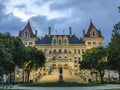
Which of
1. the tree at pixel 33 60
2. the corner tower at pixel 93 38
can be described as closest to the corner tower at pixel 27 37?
the corner tower at pixel 93 38

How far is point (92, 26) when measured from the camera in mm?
144375

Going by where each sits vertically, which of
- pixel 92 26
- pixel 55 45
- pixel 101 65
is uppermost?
pixel 92 26

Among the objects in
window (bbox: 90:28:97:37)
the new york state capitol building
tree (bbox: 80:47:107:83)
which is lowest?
tree (bbox: 80:47:107:83)

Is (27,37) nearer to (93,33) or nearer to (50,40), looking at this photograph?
(50,40)

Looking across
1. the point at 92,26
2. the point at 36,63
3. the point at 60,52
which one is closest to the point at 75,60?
the point at 60,52

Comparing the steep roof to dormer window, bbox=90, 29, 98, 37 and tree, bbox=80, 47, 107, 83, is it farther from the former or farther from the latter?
tree, bbox=80, 47, 107, 83

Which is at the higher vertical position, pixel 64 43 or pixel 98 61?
pixel 64 43

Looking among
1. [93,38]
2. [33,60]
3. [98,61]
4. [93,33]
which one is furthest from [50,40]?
[98,61]

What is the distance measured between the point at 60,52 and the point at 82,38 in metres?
15.3

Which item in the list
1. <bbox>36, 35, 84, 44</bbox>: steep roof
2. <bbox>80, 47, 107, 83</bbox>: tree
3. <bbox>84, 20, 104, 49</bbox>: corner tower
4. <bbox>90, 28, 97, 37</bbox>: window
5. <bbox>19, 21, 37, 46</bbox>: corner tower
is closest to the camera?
<bbox>80, 47, 107, 83</bbox>: tree

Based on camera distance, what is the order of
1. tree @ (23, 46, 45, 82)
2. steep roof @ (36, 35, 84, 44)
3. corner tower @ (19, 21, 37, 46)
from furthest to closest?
steep roof @ (36, 35, 84, 44)
corner tower @ (19, 21, 37, 46)
tree @ (23, 46, 45, 82)

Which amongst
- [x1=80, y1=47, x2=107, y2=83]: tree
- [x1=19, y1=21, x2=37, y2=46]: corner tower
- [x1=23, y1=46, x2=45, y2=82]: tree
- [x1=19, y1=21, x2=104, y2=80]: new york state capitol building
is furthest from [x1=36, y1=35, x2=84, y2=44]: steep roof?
[x1=23, y1=46, x2=45, y2=82]: tree

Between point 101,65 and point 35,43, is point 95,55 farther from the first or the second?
point 35,43

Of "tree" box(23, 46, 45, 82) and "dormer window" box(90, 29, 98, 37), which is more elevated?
"dormer window" box(90, 29, 98, 37)
